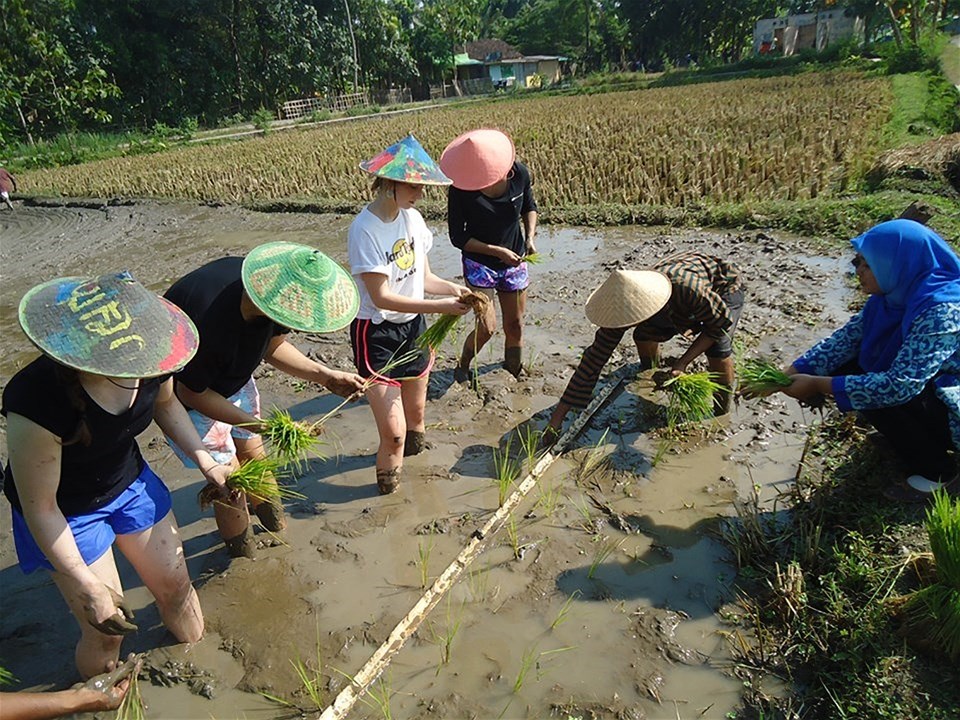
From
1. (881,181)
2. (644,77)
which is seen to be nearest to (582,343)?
(881,181)

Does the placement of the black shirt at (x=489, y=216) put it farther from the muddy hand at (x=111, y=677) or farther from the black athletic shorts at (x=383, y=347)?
the muddy hand at (x=111, y=677)

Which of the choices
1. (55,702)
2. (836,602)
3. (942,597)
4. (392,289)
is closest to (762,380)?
(836,602)

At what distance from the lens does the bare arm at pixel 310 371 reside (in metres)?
2.60

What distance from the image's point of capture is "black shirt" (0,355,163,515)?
1.65 m

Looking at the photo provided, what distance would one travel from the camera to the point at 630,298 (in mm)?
2965

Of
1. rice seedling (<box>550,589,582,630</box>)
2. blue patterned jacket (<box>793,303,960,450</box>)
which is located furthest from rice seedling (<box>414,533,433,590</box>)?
blue patterned jacket (<box>793,303,960,450</box>)

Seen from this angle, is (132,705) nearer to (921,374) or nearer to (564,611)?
(564,611)

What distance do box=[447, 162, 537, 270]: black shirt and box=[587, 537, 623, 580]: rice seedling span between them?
186 centimetres

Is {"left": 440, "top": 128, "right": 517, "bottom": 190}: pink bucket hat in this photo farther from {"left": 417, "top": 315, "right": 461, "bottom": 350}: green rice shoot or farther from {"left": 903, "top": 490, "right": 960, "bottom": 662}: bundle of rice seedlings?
{"left": 903, "top": 490, "right": 960, "bottom": 662}: bundle of rice seedlings

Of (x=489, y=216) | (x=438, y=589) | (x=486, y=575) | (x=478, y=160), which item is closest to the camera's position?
(x=438, y=589)

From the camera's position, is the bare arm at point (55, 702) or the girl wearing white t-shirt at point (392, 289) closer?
the bare arm at point (55, 702)

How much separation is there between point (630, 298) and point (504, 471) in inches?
39.7

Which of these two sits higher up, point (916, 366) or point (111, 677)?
point (916, 366)

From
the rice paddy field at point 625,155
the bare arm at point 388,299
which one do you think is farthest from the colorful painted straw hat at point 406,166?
the rice paddy field at point 625,155
